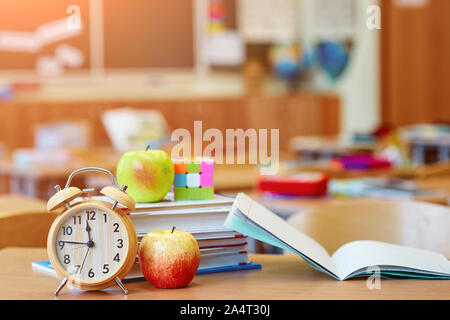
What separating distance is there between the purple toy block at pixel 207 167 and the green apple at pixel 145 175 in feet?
0.20

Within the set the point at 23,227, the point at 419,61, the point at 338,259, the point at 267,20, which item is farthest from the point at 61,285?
the point at 419,61

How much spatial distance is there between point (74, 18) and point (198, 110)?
5988 mm

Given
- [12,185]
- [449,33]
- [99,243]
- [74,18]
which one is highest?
[449,33]

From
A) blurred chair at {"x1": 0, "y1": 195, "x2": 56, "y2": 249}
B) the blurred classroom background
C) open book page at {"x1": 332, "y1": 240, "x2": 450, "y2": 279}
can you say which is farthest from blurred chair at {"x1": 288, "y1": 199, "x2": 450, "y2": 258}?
the blurred classroom background

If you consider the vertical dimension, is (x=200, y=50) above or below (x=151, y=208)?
above

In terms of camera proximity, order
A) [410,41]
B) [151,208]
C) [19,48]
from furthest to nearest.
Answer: [410,41]
[19,48]
[151,208]

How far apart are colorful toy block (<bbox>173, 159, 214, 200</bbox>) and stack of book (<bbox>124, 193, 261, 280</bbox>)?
2 centimetres

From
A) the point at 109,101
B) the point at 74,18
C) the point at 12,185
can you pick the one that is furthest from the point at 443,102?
the point at 74,18

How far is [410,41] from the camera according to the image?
25.9ft

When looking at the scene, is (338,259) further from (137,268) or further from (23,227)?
(23,227)

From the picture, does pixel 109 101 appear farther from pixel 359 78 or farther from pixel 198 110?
pixel 359 78

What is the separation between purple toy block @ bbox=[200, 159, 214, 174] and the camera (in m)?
1.26

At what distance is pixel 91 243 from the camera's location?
1049mm

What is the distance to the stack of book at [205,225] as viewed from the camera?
3.81 feet
